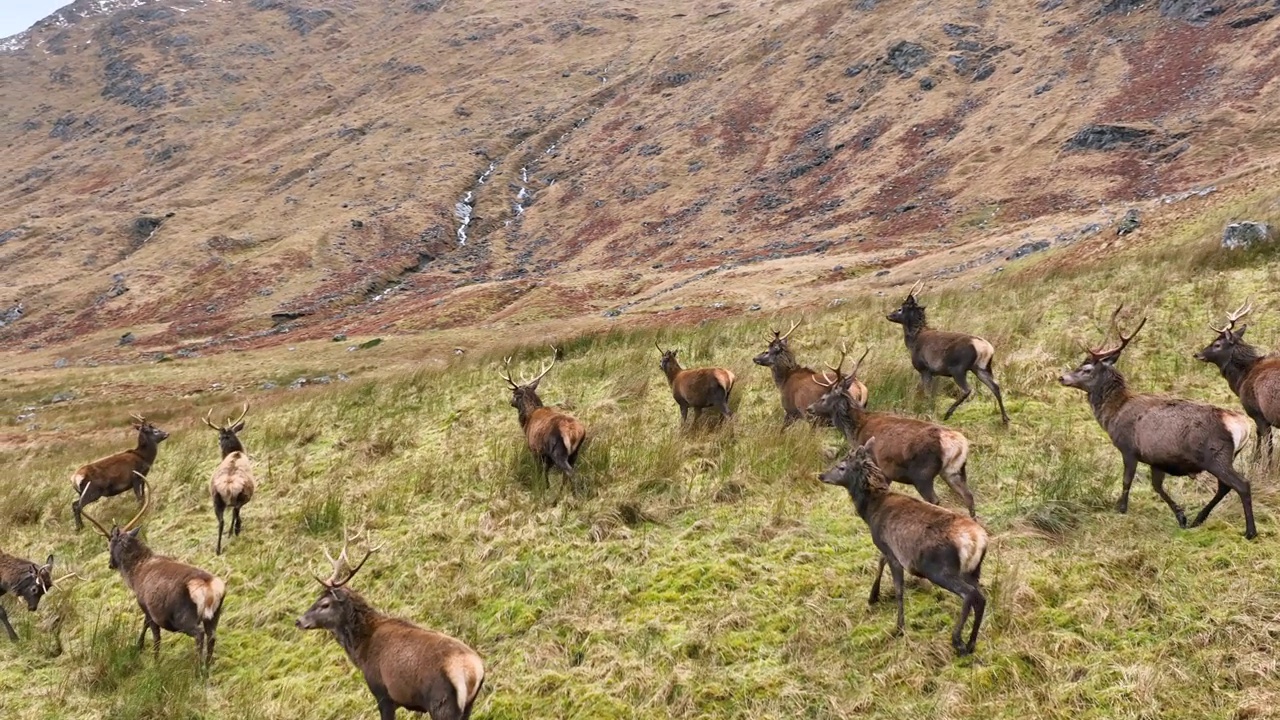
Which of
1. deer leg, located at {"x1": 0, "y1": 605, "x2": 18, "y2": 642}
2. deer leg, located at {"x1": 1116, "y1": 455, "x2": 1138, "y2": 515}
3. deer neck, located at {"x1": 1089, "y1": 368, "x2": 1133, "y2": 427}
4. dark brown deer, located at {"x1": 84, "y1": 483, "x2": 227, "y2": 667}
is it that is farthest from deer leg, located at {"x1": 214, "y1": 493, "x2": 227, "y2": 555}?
deer neck, located at {"x1": 1089, "y1": 368, "x2": 1133, "y2": 427}

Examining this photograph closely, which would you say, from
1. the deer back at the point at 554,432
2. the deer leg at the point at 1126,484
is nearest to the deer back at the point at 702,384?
the deer back at the point at 554,432

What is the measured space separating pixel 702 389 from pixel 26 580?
8837 mm

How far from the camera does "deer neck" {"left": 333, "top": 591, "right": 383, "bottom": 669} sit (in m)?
6.32

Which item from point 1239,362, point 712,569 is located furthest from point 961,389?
point 712,569

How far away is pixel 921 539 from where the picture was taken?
5621 millimetres

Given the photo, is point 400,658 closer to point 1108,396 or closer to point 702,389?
point 702,389

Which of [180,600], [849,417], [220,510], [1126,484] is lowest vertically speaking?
[1126,484]

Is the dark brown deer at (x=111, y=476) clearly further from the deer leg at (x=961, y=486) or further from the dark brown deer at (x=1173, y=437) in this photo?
the dark brown deer at (x=1173, y=437)

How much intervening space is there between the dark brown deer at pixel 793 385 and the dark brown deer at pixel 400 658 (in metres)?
5.78

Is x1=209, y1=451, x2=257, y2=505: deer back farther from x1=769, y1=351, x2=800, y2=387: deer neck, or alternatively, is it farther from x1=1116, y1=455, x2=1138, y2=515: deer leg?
x1=1116, y1=455, x2=1138, y2=515: deer leg

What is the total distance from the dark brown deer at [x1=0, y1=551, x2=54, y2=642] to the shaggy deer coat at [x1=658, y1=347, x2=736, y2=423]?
8.30 meters

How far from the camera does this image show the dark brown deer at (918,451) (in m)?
7.05

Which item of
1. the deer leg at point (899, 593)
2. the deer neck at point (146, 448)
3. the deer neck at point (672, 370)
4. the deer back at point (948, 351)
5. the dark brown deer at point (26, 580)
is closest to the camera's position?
the deer leg at point (899, 593)

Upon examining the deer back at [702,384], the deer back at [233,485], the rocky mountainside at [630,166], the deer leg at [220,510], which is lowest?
the rocky mountainside at [630,166]
